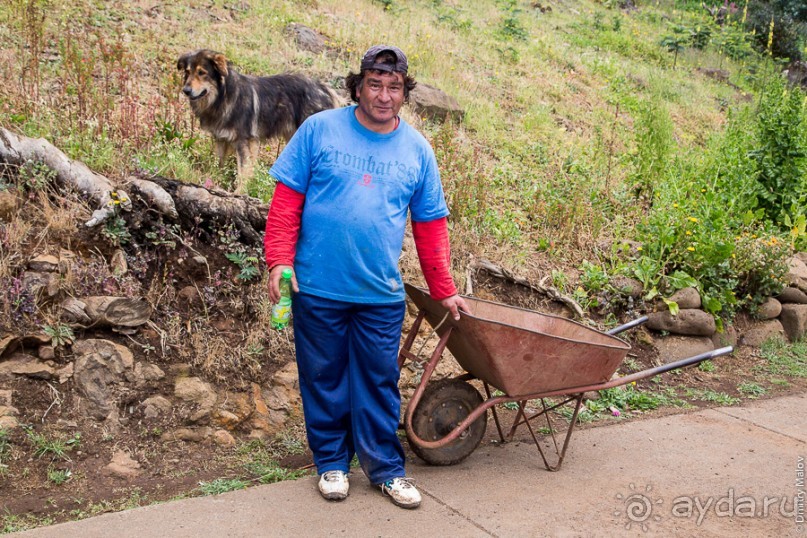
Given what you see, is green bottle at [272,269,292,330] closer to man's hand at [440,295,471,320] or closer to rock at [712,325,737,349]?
man's hand at [440,295,471,320]

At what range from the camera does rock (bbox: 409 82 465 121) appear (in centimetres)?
911

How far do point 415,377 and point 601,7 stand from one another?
18790 mm

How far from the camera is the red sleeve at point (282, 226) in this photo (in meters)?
3.67

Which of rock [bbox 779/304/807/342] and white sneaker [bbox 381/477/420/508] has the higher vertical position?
white sneaker [bbox 381/477/420/508]

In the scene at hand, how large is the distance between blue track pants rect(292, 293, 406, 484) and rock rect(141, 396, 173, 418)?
0.95 meters

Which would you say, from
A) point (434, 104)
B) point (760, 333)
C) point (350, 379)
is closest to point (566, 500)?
point (350, 379)

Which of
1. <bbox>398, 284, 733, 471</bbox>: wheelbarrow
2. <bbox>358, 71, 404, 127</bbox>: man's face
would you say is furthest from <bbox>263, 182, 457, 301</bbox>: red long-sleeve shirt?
<bbox>358, 71, 404, 127</bbox>: man's face

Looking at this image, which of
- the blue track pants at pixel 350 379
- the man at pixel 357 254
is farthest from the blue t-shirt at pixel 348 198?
the blue track pants at pixel 350 379

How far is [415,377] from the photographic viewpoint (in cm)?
542

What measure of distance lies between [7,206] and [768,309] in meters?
6.43

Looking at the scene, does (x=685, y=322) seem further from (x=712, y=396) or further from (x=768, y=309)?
(x=768, y=309)

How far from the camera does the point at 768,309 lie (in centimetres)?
750

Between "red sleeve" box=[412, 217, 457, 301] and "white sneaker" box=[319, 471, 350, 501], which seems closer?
"white sneaker" box=[319, 471, 350, 501]

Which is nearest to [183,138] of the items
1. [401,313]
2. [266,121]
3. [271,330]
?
[266,121]
